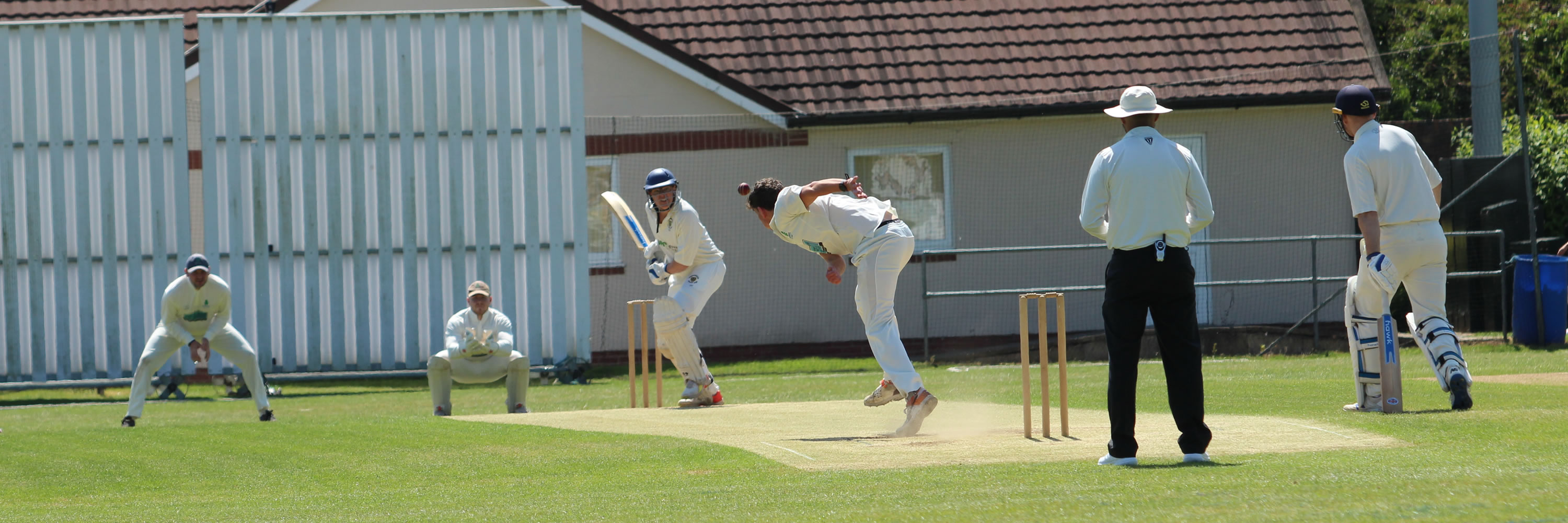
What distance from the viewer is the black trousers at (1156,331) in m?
6.18

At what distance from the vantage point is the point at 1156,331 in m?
6.28

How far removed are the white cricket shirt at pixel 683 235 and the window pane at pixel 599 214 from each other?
6.81 m

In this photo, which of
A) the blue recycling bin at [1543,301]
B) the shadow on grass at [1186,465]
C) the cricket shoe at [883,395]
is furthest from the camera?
the blue recycling bin at [1543,301]

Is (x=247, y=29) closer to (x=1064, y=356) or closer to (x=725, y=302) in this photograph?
(x=725, y=302)

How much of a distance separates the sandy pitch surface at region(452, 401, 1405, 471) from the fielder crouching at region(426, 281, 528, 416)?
1.45 m

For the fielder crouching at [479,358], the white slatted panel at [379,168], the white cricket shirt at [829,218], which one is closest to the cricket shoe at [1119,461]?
the white cricket shirt at [829,218]

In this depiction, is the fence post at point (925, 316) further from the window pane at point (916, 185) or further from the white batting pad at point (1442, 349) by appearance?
the white batting pad at point (1442, 349)

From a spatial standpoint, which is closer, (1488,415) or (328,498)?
(328,498)

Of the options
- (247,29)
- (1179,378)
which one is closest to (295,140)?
(247,29)

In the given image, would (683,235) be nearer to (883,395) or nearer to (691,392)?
(691,392)

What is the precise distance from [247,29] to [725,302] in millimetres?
5955

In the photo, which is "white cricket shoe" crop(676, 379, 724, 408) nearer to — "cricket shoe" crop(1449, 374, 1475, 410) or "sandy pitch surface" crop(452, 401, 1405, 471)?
"sandy pitch surface" crop(452, 401, 1405, 471)

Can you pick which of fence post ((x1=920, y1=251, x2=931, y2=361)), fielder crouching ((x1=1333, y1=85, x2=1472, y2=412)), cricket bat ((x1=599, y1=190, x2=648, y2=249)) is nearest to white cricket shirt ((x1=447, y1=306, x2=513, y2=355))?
cricket bat ((x1=599, y1=190, x2=648, y2=249))

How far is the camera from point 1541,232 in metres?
17.5
